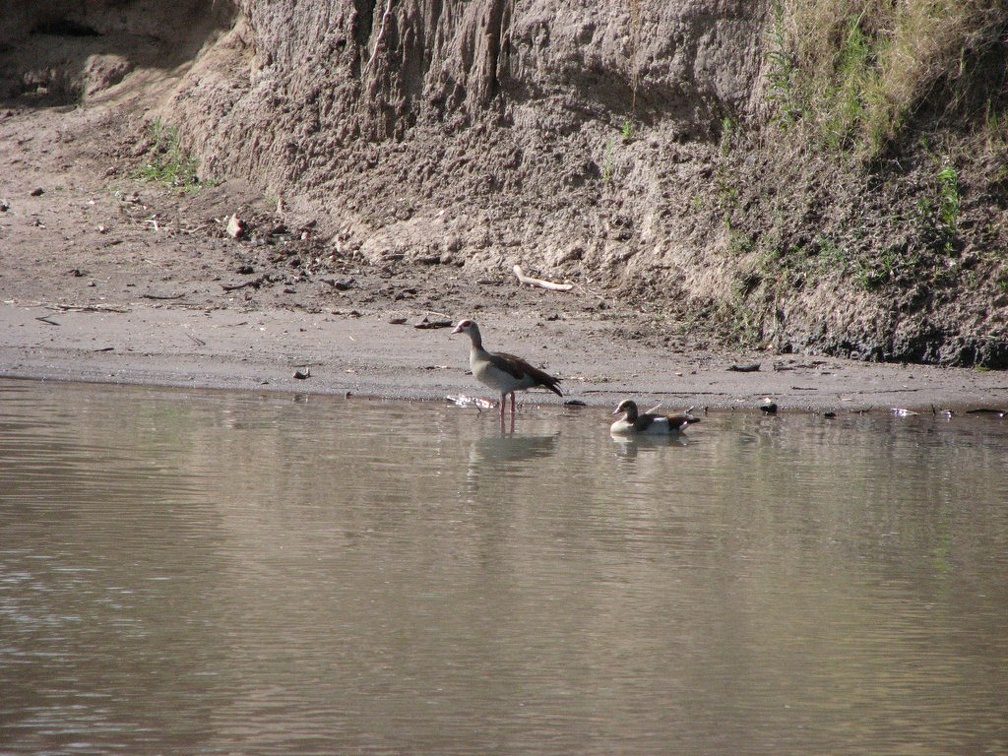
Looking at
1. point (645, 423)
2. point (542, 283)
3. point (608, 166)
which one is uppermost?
point (608, 166)

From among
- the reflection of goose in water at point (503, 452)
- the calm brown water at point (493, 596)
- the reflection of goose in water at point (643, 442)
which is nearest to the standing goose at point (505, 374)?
the reflection of goose in water at point (503, 452)

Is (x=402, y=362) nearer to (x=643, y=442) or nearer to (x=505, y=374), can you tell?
(x=505, y=374)

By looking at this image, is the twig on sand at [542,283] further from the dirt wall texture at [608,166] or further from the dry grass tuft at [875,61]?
the dry grass tuft at [875,61]

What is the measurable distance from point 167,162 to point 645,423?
11234 millimetres

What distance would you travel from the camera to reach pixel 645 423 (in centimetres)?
996

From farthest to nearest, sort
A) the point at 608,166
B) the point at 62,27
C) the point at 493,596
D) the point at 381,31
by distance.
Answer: the point at 62,27 → the point at 381,31 → the point at 608,166 → the point at 493,596

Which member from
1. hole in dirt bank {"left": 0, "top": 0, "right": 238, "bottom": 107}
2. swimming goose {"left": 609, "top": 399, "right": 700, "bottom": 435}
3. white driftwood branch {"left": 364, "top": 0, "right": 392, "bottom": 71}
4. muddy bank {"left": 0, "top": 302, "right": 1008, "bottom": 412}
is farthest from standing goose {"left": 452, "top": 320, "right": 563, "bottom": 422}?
hole in dirt bank {"left": 0, "top": 0, "right": 238, "bottom": 107}

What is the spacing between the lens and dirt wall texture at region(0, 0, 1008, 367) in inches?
523

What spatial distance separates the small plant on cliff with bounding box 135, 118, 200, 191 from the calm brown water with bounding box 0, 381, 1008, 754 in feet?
32.6

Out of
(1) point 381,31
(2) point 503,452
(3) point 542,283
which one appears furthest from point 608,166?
(2) point 503,452

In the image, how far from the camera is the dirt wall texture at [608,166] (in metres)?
13.3

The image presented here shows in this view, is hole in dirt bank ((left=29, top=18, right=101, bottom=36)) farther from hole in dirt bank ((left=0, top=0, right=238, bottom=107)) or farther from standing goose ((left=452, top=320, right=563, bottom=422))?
standing goose ((left=452, top=320, right=563, bottom=422))

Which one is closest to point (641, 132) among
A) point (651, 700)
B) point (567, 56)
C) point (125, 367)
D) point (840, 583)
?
point (567, 56)

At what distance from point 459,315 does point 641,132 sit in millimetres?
3445
